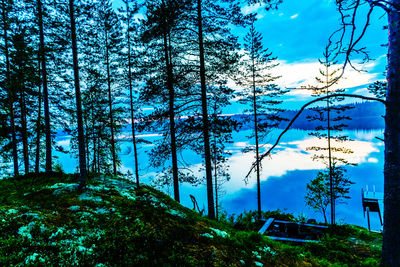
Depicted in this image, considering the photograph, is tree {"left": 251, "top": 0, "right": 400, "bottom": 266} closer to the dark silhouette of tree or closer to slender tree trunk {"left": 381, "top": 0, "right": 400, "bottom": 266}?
slender tree trunk {"left": 381, "top": 0, "right": 400, "bottom": 266}

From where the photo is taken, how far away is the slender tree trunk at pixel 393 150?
2322 millimetres

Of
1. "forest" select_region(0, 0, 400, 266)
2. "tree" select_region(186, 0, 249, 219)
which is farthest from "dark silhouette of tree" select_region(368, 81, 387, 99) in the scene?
"tree" select_region(186, 0, 249, 219)

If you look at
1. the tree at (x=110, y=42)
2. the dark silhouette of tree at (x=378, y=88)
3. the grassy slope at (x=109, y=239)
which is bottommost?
the grassy slope at (x=109, y=239)

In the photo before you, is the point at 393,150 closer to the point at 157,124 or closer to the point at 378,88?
the point at 157,124

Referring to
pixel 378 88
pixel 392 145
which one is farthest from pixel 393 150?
pixel 378 88

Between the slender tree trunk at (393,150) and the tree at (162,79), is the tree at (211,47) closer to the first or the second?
the tree at (162,79)

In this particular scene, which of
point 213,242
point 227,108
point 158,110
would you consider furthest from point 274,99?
point 213,242

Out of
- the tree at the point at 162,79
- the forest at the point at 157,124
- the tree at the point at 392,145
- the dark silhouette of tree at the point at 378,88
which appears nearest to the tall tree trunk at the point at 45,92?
the forest at the point at 157,124

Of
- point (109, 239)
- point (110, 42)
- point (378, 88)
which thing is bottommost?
point (109, 239)

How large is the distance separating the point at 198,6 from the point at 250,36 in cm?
779

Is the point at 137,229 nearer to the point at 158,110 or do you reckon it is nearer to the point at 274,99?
the point at 158,110

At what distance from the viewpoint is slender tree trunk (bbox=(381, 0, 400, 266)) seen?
2322mm

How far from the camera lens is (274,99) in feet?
43.8

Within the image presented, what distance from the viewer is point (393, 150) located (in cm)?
248
